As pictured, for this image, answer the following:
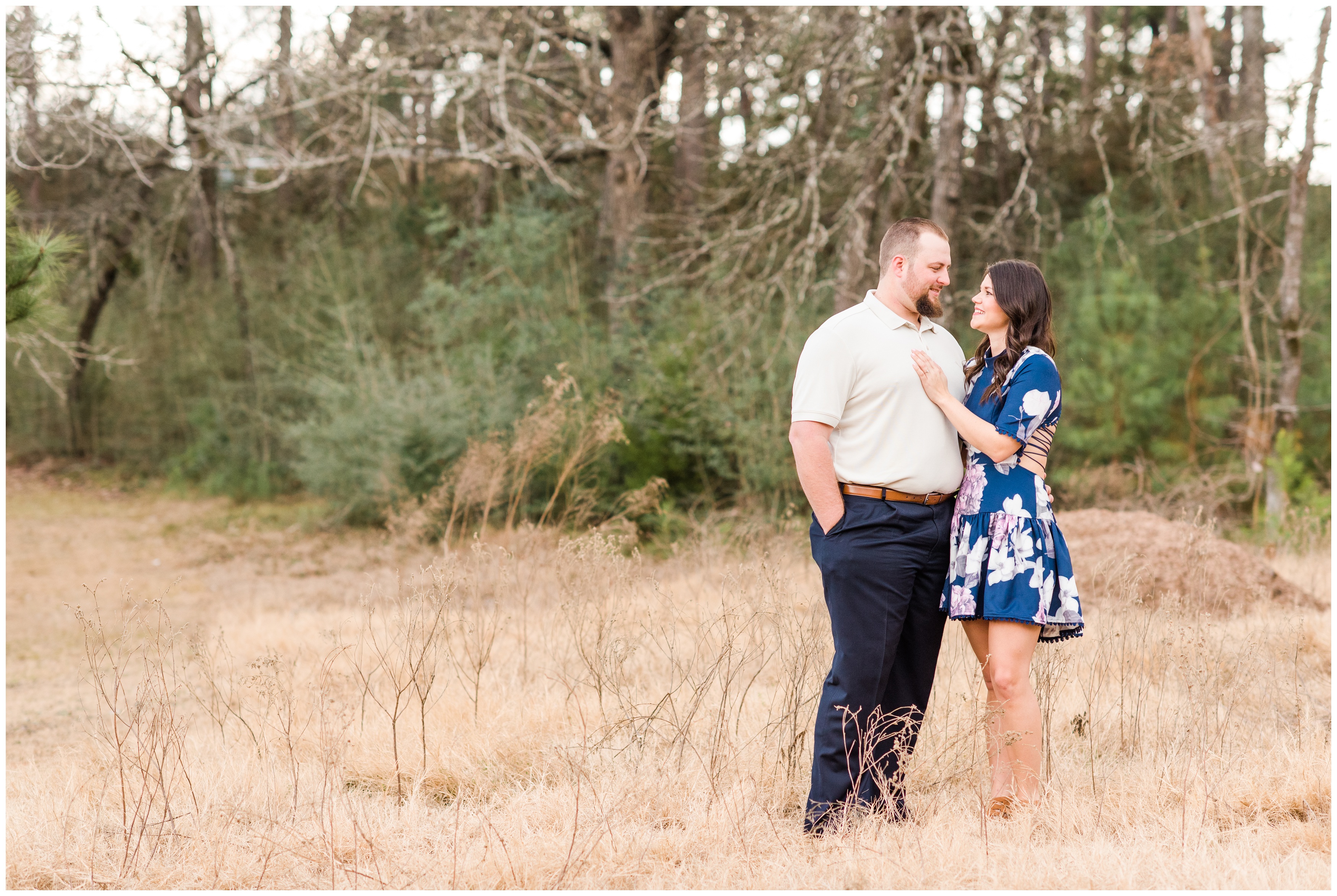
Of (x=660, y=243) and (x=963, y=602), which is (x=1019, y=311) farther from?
(x=660, y=243)

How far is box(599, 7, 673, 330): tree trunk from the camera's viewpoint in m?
11.9

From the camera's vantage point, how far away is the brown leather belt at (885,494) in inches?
121

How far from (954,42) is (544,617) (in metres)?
6.34

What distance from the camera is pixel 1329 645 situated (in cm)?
551

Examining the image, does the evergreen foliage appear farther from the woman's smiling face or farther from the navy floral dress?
the navy floral dress

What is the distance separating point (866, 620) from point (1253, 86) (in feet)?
36.6

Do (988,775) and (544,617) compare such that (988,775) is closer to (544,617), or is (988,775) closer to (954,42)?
(544,617)

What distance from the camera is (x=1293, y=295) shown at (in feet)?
29.4

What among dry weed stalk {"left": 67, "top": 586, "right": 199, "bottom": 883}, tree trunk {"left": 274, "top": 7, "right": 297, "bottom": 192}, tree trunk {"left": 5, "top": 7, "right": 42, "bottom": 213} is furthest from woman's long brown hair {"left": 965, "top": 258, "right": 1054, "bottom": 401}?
tree trunk {"left": 274, "top": 7, "right": 297, "bottom": 192}

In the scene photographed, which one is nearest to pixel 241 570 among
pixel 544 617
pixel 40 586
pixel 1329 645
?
pixel 40 586

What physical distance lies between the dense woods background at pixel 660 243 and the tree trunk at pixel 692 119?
7cm

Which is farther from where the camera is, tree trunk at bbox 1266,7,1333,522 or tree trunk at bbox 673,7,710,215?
tree trunk at bbox 673,7,710,215

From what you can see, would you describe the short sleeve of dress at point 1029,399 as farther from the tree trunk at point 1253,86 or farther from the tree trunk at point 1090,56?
the tree trunk at point 1090,56

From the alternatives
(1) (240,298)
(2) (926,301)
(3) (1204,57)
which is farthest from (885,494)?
(1) (240,298)
